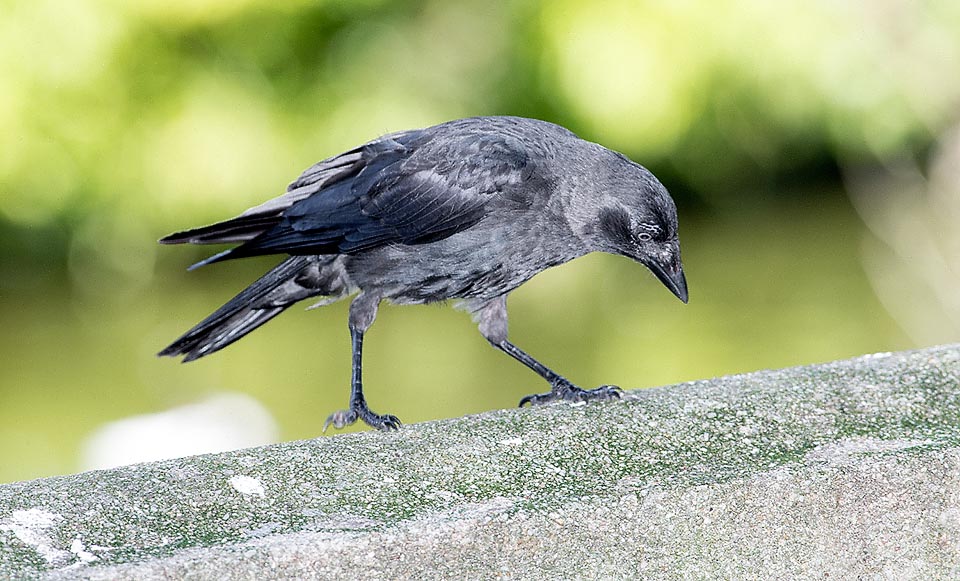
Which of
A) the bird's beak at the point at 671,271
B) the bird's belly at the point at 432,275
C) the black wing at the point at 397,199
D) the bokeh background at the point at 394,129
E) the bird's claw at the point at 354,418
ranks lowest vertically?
the bird's claw at the point at 354,418

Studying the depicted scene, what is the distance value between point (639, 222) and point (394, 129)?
443cm

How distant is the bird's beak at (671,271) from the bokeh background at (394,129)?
294 centimetres

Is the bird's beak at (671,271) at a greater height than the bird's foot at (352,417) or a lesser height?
greater

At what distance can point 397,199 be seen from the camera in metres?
2.90

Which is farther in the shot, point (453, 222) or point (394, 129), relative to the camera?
point (394, 129)

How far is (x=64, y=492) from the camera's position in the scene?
1.80m

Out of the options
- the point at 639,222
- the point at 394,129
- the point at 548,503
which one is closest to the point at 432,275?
the point at 639,222

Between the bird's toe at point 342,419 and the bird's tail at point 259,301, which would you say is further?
the bird's tail at point 259,301

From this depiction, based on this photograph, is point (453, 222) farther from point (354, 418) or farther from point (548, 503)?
point (548, 503)

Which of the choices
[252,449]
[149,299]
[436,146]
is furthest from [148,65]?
[252,449]

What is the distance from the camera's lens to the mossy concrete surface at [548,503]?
1684 mm

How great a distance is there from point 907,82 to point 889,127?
410 mm

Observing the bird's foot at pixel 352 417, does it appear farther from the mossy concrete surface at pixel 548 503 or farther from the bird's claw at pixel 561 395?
the mossy concrete surface at pixel 548 503

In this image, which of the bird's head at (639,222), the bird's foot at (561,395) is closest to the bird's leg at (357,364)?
the bird's foot at (561,395)
